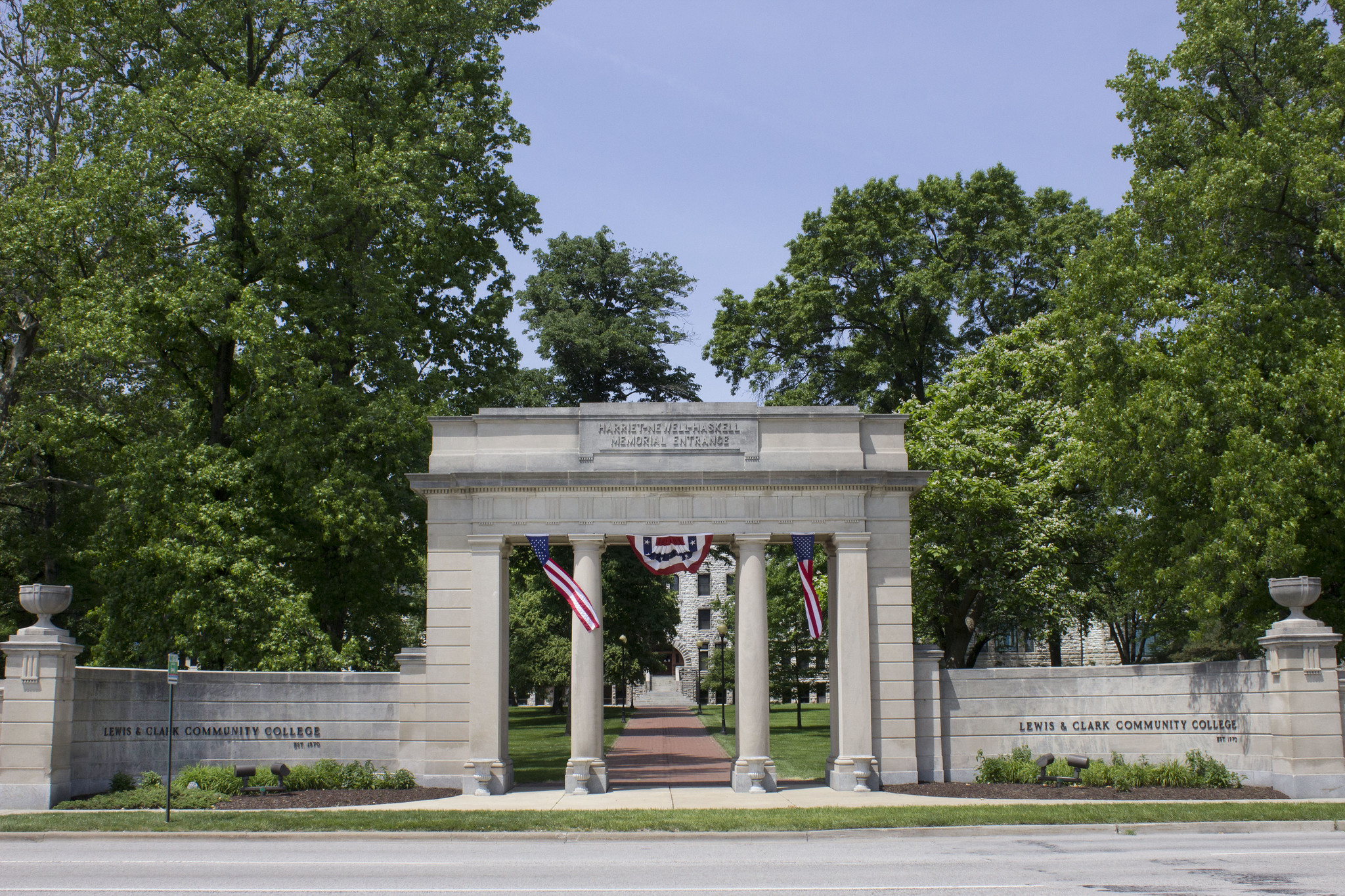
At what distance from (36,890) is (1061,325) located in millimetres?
25226

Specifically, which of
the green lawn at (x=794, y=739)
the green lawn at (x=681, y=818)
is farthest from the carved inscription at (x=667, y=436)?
the green lawn at (x=681, y=818)

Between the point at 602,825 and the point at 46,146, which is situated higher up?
the point at 46,146

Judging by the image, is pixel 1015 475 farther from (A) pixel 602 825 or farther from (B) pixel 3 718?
(B) pixel 3 718

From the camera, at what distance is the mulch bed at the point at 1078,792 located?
1944 centimetres

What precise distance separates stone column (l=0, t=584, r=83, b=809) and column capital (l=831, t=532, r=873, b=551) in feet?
48.4

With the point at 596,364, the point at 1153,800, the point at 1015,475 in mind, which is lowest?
the point at 1153,800

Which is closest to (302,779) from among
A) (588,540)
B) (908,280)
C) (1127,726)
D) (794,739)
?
(588,540)

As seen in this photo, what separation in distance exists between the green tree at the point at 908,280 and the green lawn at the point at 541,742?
48.7 feet

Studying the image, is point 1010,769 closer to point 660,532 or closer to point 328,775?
point 660,532

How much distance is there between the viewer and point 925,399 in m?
42.2

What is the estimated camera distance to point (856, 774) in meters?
21.2

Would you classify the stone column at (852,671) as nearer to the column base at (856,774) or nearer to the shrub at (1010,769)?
the column base at (856,774)

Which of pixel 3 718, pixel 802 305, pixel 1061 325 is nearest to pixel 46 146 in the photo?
pixel 3 718

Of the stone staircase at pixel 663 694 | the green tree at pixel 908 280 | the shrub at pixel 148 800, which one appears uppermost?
the green tree at pixel 908 280
